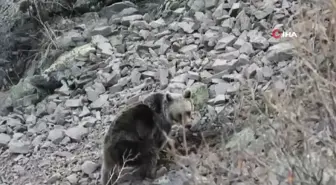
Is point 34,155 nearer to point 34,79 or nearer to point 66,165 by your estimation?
point 66,165

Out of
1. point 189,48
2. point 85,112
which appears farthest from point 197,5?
point 85,112

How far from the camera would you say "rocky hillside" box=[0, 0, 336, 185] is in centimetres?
690

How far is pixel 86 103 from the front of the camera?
326 inches

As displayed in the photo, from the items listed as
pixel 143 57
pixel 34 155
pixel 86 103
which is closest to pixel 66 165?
pixel 34 155

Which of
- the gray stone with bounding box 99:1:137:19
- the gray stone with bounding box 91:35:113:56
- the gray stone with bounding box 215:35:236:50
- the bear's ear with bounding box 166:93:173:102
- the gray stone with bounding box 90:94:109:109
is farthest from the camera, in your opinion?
the gray stone with bounding box 99:1:137:19

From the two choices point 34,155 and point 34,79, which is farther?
point 34,79

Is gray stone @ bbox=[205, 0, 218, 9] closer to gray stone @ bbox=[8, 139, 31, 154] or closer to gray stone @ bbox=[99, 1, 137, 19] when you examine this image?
gray stone @ bbox=[99, 1, 137, 19]

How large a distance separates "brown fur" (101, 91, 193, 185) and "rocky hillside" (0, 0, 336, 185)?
24cm

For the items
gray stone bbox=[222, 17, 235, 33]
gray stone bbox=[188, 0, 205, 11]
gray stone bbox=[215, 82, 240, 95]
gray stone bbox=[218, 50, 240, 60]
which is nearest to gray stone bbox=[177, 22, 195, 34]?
gray stone bbox=[188, 0, 205, 11]

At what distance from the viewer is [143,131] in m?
6.63

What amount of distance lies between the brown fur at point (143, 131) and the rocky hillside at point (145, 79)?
24 centimetres

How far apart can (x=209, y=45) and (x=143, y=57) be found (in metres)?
0.91

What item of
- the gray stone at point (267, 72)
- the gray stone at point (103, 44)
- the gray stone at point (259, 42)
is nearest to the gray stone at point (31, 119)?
the gray stone at point (103, 44)

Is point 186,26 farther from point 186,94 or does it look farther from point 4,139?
point 4,139
